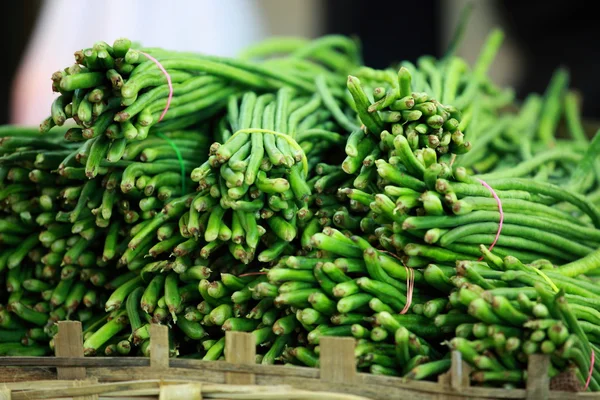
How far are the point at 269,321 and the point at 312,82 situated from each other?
92 centimetres

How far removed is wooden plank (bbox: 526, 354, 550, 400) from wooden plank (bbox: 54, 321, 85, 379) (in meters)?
1.00

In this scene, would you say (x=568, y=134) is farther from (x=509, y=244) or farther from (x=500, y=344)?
(x=500, y=344)

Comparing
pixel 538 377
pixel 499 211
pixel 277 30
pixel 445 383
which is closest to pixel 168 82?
pixel 499 211

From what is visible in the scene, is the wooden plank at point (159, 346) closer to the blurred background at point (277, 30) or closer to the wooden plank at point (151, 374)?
the wooden plank at point (151, 374)

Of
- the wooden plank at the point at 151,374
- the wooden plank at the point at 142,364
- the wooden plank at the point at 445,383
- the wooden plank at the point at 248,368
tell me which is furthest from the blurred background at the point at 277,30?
the wooden plank at the point at 445,383

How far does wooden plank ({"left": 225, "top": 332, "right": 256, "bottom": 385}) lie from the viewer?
1.49 meters

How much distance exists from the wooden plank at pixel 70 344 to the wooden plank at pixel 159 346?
0.62 feet

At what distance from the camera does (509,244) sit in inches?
62.3

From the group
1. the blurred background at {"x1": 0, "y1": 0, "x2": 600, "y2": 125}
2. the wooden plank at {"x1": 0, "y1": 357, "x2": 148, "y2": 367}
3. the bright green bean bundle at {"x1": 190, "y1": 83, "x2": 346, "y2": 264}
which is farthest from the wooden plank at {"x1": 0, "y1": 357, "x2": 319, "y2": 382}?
the blurred background at {"x1": 0, "y1": 0, "x2": 600, "y2": 125}

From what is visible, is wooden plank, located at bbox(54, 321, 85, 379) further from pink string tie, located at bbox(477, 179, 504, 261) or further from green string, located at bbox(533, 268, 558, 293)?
green string, located at bbox(533, 268, 558, 293)

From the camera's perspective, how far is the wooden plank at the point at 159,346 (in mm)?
1546

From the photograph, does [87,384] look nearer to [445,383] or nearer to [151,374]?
[151,374]

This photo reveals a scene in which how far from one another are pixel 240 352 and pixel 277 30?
11.9 ft

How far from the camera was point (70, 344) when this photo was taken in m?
1.63
